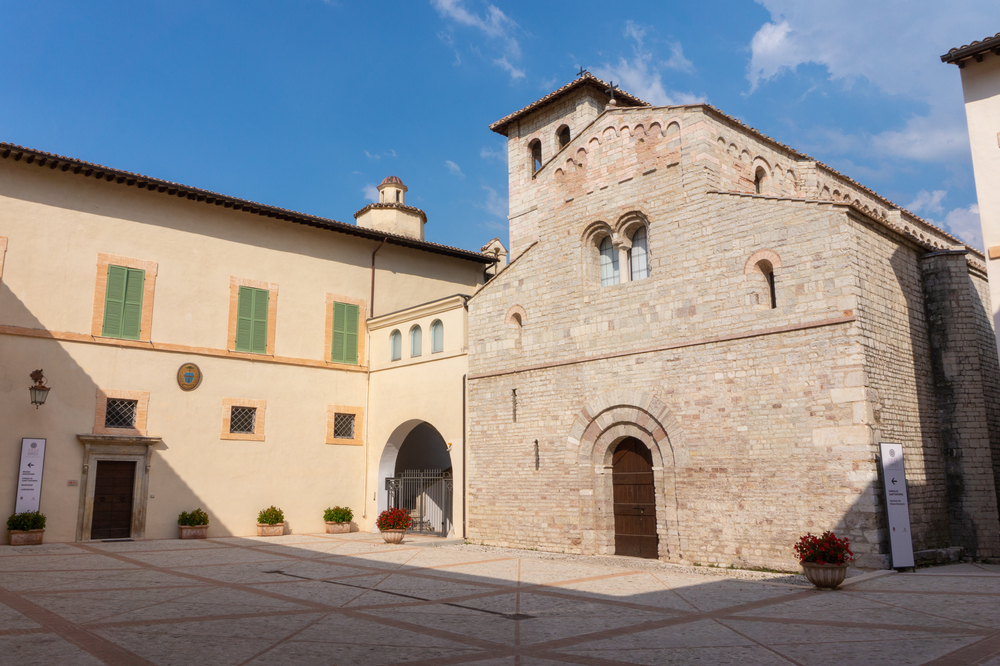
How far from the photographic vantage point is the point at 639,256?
599 inches

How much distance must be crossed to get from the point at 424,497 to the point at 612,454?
840cm

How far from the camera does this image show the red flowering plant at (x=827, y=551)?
33.3ft

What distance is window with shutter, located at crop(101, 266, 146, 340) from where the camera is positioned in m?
17.7

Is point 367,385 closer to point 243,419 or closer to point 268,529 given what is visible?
point 243,419

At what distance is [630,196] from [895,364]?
616cm

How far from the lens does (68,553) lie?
14.7m

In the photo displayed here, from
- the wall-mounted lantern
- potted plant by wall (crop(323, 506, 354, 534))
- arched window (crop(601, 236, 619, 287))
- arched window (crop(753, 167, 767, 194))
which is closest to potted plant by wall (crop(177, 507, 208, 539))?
potted plant by wall (crop(323, 506, 354, 534))

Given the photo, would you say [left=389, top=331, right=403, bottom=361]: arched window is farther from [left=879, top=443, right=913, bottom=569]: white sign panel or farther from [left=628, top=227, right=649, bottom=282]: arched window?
[left=879, top=443, right=913, bottom=569]: white sign panel

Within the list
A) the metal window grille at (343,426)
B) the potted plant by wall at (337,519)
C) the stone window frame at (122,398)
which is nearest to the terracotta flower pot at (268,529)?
the potted plant by wall at (337,519)

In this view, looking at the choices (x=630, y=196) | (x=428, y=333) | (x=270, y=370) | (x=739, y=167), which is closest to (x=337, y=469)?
(x=270, y=370)

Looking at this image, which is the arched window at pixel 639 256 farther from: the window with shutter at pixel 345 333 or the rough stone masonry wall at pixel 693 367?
the window with shutter at pixel 345 333

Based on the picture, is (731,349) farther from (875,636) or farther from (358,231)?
(358,231)

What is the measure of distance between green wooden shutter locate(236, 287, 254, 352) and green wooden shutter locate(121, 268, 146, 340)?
2519 millimetres

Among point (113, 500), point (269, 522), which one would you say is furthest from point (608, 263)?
point (113, 500)
